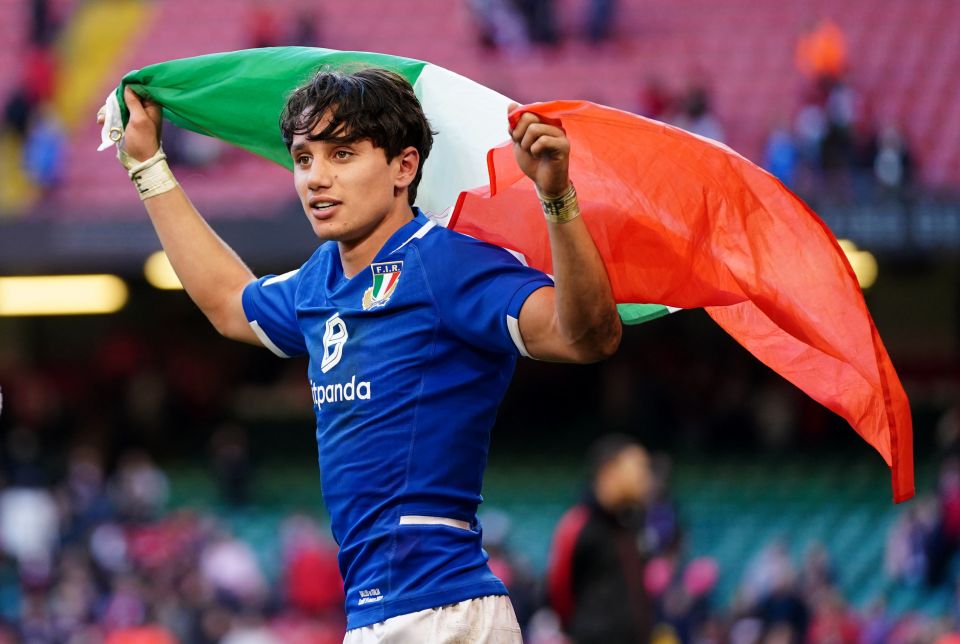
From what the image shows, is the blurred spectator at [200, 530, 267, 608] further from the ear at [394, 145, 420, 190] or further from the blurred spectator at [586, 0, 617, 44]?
the ear at [394, 145, 420, 190]

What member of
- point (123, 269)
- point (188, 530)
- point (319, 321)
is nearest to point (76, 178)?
point (123, 269)

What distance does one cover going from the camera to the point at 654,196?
3.34m

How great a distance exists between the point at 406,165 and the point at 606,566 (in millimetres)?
3717

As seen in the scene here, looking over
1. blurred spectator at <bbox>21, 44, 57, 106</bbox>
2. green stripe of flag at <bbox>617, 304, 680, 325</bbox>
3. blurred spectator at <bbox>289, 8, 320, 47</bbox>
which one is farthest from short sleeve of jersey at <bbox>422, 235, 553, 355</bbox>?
blurred spectator at <bbox>21, 44, 57, 106</bbox>

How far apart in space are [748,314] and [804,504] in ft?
40.2

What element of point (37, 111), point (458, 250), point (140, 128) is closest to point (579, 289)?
point (458, 250)

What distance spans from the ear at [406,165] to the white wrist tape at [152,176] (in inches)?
30.9

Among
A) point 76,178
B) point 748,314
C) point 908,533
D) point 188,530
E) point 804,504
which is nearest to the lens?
point 748,314

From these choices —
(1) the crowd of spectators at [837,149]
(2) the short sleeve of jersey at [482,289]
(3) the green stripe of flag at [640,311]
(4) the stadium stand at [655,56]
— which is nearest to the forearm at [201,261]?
(2) the short sleeve of jersey at [482,289]

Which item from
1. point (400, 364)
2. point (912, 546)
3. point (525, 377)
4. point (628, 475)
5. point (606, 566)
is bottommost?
point (525, 377)

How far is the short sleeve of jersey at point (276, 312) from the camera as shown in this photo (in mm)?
3596

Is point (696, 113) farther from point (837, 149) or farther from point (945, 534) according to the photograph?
point (945, 534)

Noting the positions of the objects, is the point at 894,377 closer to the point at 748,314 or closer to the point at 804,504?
the point at 748,314

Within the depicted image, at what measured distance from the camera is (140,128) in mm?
3898
